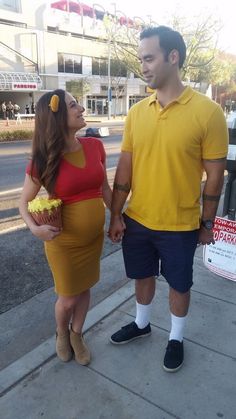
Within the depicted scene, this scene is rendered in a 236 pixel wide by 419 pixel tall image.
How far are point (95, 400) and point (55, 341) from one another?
0.61 metres

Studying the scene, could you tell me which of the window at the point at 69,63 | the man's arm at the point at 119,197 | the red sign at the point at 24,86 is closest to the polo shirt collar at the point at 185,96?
the man's arm at the point at 119,197

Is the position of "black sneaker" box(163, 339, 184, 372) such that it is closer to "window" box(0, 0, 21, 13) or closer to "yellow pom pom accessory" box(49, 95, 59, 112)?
"yellow pom pom accessory" box(49, 95, 59, 112)

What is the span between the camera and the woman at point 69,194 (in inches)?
82.4

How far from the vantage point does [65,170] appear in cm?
214

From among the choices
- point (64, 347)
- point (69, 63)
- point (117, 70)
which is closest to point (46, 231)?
point (64, 347)

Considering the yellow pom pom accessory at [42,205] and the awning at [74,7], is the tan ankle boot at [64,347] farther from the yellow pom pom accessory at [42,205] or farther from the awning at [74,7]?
the awning at [74,7]

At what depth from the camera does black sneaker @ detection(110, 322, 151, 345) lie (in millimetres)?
2713

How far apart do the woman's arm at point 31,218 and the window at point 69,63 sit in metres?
44.7

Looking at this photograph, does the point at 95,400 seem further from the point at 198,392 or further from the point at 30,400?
the point at 198,392

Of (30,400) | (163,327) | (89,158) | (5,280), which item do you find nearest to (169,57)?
(89,158)

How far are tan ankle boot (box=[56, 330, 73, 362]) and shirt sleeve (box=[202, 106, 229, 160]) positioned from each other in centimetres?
145

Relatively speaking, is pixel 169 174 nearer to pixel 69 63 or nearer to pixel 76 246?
pixel 76 246

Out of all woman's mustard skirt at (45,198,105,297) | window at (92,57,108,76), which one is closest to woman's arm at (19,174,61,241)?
woman's mustard skirt at (45,198,105,297)

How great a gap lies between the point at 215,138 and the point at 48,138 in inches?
35.6
